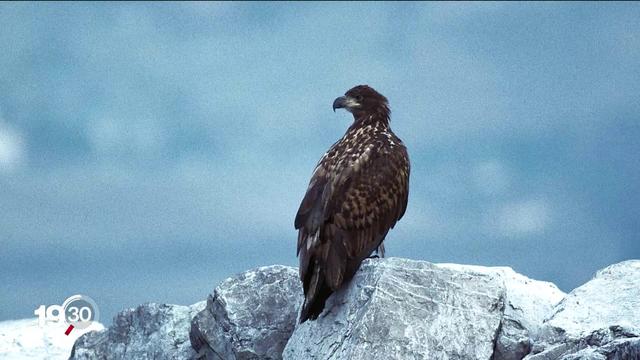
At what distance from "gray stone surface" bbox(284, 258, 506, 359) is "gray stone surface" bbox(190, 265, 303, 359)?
4.19ft

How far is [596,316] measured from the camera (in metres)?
10.7

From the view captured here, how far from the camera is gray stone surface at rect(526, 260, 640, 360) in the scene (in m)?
9.95

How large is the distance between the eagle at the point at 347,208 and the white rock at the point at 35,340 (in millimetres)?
6865

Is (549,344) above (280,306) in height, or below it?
below

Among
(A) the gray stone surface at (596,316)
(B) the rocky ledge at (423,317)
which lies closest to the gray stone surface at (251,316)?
(B) the rocky ledge at (423,317)

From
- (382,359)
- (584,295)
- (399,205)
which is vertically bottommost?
(382,359)

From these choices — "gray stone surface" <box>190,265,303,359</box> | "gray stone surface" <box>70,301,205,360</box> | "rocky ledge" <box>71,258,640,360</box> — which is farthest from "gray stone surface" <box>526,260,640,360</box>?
"gray stone surface" <box>70,301,205,360</box>

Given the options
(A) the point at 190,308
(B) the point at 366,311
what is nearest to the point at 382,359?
(B) the point at 366,311

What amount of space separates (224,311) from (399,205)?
298 cm

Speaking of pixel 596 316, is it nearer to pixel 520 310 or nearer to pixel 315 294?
pixel 520 310

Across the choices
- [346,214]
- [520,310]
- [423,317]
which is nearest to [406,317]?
[423,317]

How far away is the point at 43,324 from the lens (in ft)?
52.9

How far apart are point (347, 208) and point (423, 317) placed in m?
1.42

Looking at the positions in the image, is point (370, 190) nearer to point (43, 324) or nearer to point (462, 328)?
point (462, 328)
